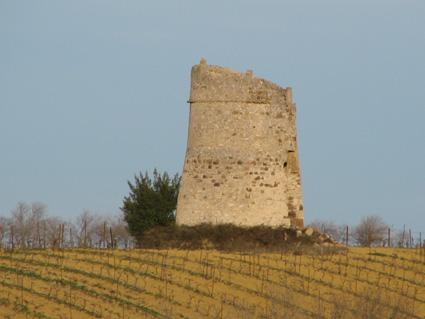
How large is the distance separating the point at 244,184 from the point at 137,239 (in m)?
5.01

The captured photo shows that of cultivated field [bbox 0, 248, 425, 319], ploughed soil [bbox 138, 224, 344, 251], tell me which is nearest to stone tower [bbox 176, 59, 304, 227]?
ploughed soil [bbox 138, 224, 344, 251]

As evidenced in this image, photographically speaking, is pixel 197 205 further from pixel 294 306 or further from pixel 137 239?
pixel 294 306

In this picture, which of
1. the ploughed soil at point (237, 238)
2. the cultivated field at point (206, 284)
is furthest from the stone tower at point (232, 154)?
the cultivated field at point (206, 284)

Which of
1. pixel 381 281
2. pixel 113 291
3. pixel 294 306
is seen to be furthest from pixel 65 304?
pixel 381 281

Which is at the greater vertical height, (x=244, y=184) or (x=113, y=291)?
(x=244, y=184)

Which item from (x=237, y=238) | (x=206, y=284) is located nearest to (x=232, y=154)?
(x=237, y=238)

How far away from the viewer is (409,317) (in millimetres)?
27578

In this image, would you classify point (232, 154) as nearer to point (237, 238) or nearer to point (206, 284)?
point (237, 238)

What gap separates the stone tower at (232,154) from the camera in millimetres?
37094

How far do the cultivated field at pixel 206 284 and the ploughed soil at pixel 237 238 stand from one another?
1.08 m

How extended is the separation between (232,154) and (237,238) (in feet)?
7.69

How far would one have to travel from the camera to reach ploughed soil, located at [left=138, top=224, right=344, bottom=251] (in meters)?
36.3

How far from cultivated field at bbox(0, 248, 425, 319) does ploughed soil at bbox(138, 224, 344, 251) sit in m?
1.08

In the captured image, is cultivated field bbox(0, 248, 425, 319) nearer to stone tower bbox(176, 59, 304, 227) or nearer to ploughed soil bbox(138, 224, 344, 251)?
ploughed soil bbox(138, 224, 344, 251)
